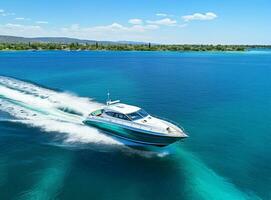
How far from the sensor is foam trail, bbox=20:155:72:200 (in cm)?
1798

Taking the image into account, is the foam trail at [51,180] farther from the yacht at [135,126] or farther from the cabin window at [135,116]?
the cabin window at [135,116]

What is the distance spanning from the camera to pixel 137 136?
24.2 metres

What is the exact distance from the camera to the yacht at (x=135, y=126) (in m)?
23.4

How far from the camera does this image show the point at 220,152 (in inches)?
971

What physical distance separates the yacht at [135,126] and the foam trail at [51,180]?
15.4 ft

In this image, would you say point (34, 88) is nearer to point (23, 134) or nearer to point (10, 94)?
point (10, 94)

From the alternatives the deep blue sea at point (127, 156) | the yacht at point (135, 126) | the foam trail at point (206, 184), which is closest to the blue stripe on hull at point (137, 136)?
the yacht at point (135, 126)

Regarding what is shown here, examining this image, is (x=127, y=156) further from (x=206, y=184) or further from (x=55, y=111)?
(x=55, y=111)

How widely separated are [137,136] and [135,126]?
2.60ft

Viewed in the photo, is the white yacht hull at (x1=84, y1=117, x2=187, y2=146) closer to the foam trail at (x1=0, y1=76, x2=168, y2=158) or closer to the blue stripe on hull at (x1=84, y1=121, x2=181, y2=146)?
the blue stripe on hull at (x1=84, y1=121, x2=181, y2=146)

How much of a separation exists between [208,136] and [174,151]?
5.22 m

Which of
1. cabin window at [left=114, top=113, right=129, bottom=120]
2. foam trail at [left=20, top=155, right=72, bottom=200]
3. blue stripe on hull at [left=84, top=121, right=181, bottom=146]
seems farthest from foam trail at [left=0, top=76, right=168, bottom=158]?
foam trail at [left=20, top=155, right=72, bottom=200]

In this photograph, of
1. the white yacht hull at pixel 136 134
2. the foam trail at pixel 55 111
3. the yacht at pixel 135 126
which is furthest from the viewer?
the foam trail at pixel 55 111

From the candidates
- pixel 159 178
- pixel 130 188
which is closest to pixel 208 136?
pixel 159 178
